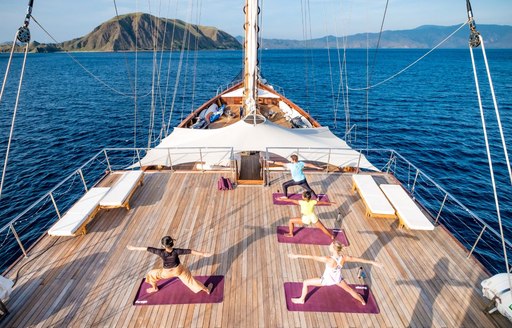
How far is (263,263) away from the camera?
725cm

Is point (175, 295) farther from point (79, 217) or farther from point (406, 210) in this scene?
point (406, 210)

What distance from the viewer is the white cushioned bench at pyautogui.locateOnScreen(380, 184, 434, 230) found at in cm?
798

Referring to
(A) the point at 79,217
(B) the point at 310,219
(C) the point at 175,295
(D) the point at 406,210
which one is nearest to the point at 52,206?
(A) the point at 79,217

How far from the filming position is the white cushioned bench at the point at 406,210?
7977 millimetres

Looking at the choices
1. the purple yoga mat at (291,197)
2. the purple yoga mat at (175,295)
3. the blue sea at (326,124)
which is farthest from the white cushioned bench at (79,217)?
the purple yoga mat at (291,197)

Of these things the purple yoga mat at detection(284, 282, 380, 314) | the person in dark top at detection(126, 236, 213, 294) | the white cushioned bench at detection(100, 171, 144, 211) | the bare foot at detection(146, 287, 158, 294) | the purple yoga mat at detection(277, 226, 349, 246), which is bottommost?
the purple yoga mat at detection(284, 282, 380, 314)

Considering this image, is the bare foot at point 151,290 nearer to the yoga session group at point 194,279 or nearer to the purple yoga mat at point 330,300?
the yoga session group at point 194,279

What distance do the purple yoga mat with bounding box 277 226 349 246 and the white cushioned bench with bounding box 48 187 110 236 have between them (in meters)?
5.94

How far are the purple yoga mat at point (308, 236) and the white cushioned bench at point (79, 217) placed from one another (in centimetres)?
594

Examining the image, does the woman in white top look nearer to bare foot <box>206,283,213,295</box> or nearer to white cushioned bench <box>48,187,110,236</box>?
bare foot <box>206,283,213,295</box>

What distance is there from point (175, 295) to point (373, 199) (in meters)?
6.81

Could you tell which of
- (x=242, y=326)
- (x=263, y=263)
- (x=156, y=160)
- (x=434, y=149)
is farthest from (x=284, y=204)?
(x=434, y=149)

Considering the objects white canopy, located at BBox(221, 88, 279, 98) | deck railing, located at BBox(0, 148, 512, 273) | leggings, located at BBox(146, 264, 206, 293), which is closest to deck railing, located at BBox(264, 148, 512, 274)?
deck railing, located at BBox(0, 148, 512, 273)

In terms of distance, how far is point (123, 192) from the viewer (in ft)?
30.9
